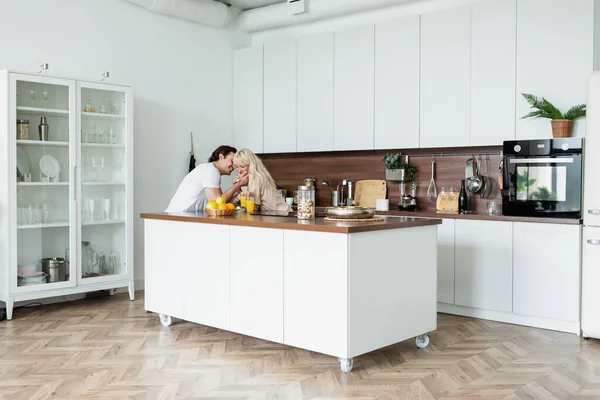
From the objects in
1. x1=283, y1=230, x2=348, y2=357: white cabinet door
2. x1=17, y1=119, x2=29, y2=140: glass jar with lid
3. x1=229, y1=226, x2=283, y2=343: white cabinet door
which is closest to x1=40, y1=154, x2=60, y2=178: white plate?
x1=17, y1=119, x2=29, y2=140: glass jar with lid

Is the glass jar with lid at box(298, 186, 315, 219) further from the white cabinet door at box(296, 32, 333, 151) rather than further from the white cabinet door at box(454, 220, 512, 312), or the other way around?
the white cabinet door at box(296, 32, 333, 151)

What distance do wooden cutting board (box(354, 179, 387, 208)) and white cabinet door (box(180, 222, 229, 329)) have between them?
7.78 ft

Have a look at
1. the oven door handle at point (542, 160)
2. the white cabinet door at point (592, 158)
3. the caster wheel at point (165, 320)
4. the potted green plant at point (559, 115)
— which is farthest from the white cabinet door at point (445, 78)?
the caster wheel at point (165, 320)

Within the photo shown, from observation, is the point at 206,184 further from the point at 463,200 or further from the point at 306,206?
the point at 463,200

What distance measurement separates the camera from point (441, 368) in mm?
3615

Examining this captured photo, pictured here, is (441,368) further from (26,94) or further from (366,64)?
(26,94)

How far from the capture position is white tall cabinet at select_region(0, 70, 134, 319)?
4.91 metres

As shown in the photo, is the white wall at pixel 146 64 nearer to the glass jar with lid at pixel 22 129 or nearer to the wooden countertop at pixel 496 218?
the glass jar with lid at pixel 22 129

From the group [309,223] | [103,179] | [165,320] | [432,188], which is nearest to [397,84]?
[432,188]

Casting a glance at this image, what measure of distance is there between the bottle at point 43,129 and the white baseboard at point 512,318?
357cm

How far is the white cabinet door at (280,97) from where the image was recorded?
6.55m

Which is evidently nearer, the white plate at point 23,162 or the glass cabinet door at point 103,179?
the white plate at point 23,162

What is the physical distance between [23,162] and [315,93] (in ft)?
9.30

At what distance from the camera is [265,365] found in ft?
12.0
